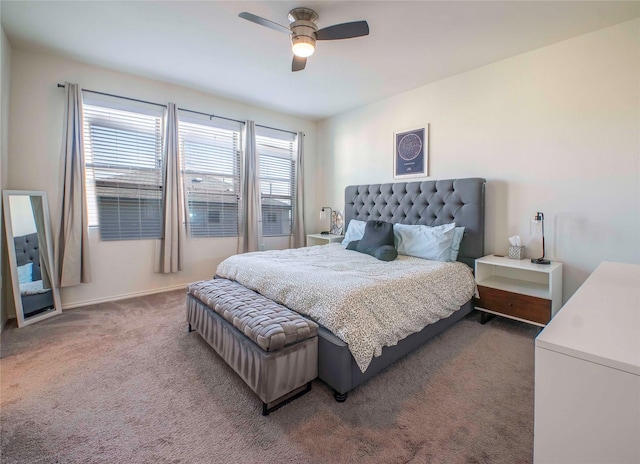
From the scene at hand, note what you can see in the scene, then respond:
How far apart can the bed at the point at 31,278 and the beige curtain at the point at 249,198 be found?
2.23m

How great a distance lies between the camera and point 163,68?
319 cm

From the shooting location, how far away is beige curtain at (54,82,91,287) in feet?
9.86

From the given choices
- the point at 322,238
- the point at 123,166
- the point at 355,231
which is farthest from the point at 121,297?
the point at 355,231

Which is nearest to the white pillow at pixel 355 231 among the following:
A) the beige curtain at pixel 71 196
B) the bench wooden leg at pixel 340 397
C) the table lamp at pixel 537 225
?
the table lamp at pixel 537 225

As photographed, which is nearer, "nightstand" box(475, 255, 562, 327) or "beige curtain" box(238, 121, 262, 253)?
"nightstand" box(475, 255, 562, 327)

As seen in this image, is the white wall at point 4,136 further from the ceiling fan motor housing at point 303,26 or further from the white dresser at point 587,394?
the white dresser at point 587,394

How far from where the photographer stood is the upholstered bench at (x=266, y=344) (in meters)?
1.55

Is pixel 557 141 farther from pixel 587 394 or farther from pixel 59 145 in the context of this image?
pixel 59 145

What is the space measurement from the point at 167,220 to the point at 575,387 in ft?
13.0

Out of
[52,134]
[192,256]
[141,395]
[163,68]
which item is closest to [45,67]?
[52,134]

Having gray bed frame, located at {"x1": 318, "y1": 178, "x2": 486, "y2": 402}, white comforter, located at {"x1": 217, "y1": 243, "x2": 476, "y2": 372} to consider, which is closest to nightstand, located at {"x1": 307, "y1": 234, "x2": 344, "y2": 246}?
gray bed frame, located at {"x1": 318, "y1": 178, "x2": 486, "y2": 402}

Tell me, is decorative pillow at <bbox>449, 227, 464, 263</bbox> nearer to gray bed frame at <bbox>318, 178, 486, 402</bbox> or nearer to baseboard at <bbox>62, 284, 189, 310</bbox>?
gray bed frame at <bbox>318, 178, 486, 402</bbox>

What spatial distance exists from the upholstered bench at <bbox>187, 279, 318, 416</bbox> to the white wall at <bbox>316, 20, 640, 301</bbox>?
8.31 feet

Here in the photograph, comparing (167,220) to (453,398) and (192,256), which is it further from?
(453,398)
